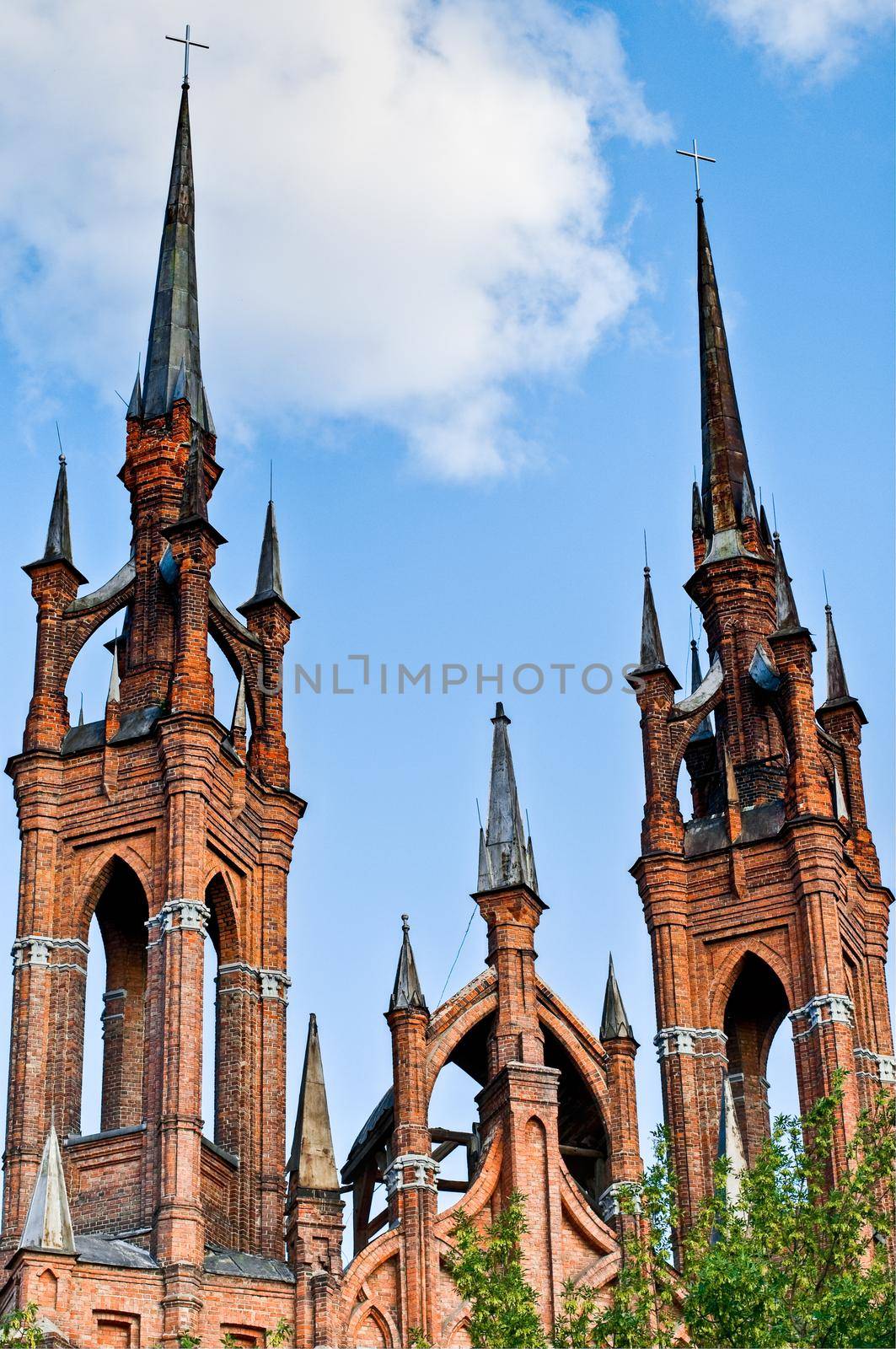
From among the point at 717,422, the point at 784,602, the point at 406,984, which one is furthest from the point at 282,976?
the point at 717,422

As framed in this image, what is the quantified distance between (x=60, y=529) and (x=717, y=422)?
45.1ft

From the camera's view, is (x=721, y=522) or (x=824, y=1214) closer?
(x=824, y=1214)

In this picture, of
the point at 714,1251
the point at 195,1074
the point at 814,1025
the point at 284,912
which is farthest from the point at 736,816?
the point at 714,1251

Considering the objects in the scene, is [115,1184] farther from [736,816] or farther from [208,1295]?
[736,816]

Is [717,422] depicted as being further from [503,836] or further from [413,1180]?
[413,1180]

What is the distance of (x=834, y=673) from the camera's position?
60781mm

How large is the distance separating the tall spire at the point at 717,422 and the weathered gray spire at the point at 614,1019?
1200cm

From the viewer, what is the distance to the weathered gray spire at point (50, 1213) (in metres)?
46.3

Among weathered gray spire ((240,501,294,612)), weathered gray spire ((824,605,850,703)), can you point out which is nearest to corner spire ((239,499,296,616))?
weathered gray spire ((240,501,294,612))

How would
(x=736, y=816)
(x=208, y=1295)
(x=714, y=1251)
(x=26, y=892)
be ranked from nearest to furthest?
(x=714, y=1251)
(x=208, y=1295)
(x=26, y=892)
(x=736, y=816)

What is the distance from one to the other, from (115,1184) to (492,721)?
1081cm

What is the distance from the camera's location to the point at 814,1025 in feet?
177

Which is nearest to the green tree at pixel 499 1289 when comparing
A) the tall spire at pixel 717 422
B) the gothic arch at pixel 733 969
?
the gothic arch at pixel 733 969

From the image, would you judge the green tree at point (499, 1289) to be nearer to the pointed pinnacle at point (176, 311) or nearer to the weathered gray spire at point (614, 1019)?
the weathered gray spire at point (614, 1019)
